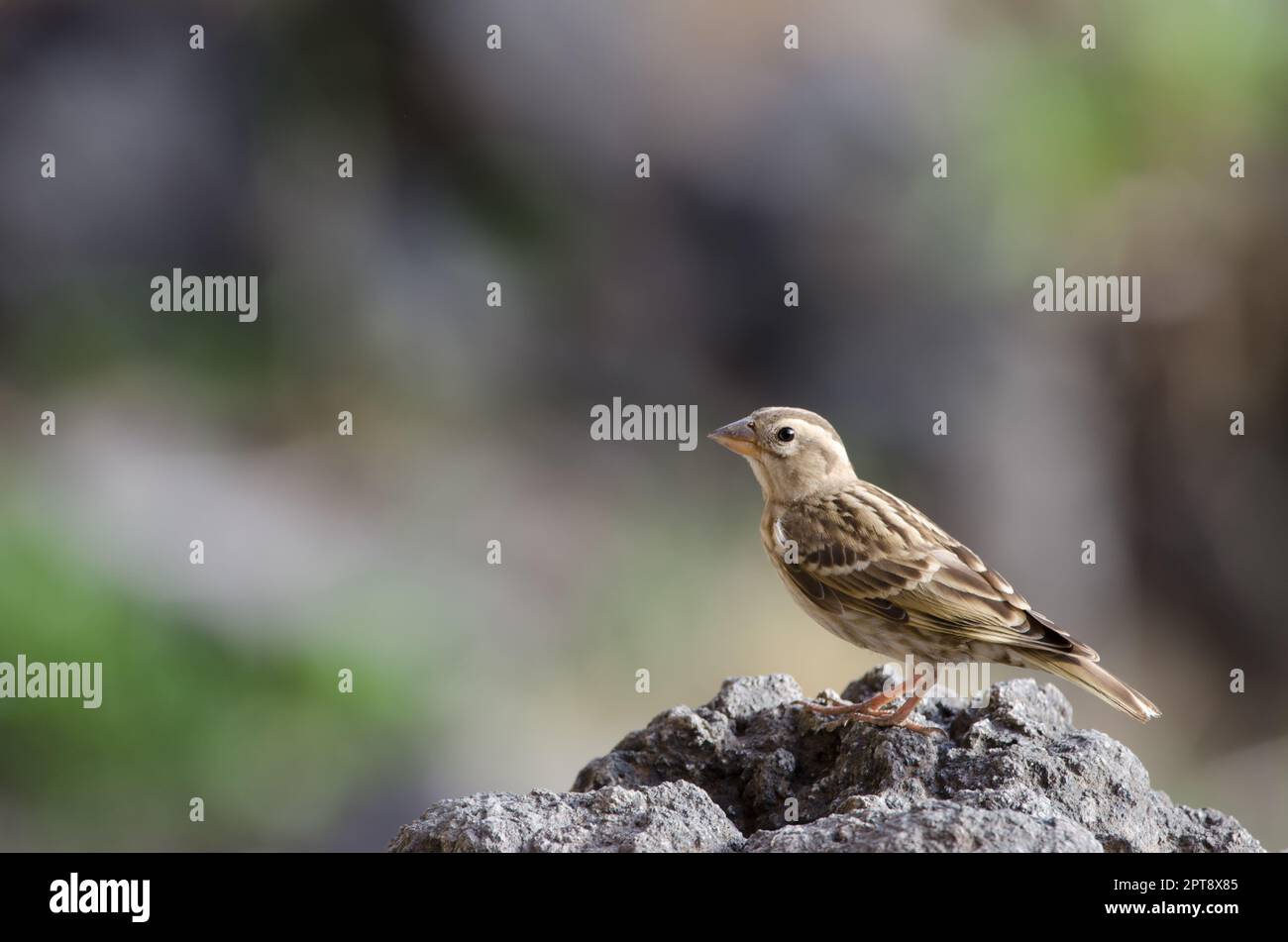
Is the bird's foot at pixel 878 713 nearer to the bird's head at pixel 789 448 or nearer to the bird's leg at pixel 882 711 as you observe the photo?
the bird's leg at pixel 882 711

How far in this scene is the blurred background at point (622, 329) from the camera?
29.0ft

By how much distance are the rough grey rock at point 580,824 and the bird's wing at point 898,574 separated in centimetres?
120

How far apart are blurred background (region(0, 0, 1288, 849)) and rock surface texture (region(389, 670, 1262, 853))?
4387 mm

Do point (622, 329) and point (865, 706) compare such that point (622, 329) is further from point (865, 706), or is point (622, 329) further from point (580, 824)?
point (580, 824)

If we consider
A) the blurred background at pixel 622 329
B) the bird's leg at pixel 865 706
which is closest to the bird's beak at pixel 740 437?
the bird's leg at pixel 865 706

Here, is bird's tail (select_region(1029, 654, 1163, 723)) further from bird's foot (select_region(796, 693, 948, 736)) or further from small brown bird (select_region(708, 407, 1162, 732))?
bird's foot (select_region(796, 693, 948, 736))

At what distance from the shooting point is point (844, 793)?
3832 mm

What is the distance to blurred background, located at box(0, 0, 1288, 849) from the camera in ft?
29.0

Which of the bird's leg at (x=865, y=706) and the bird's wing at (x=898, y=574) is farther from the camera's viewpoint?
the bird's wing at (x=898, y=574)

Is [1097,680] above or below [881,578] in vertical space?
below

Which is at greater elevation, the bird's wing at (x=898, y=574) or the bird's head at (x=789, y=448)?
the bird's head at (x=789, y=448)

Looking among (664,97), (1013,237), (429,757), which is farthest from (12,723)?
(1013,237)

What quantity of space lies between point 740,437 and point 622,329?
5019mm

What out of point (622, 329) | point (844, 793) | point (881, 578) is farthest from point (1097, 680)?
point (622, 329)
